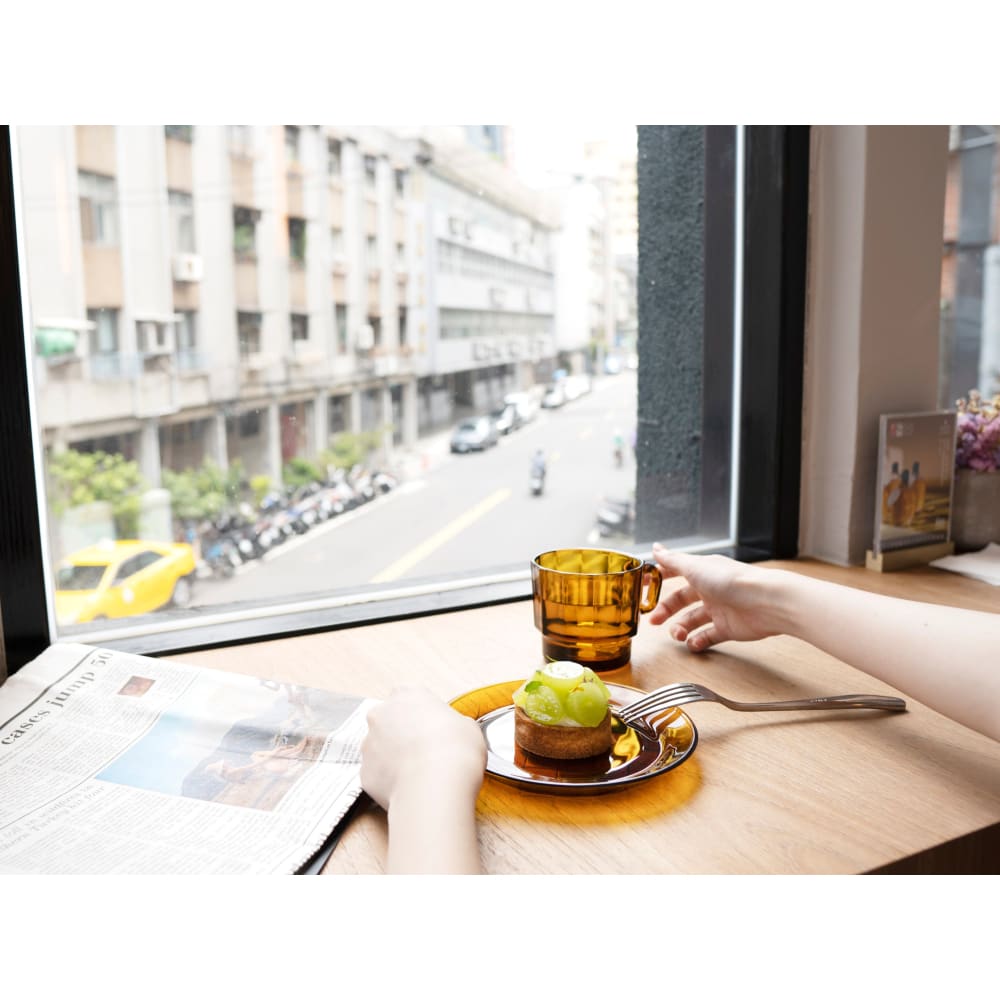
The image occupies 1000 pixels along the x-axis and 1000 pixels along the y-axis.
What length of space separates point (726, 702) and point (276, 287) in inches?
43.0

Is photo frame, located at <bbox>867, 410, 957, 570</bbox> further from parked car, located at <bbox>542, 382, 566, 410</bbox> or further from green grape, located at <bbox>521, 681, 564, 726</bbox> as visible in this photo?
green grape, located at <bbox>521, 681, 564, 726</bbox>

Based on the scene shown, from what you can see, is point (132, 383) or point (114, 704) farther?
point (132, 383)

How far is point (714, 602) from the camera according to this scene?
0.92 meters

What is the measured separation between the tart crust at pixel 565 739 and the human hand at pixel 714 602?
0.26 metres

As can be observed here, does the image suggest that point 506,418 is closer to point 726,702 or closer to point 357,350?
point 357,350

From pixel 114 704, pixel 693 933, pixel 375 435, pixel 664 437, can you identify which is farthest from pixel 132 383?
pixel 693 933

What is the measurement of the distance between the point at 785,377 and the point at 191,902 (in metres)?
1.03

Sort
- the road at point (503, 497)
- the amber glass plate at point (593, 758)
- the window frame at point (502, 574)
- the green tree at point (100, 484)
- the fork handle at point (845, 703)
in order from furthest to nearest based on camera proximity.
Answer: the road at point (503, 497)
the green tree at point (100, 484)
the window frame at point (502, 574)
the fork handle at point (845, 703)
the amber glass plate at point (593, 758)

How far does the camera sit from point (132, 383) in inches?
51.6

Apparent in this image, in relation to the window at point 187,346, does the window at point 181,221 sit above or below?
above

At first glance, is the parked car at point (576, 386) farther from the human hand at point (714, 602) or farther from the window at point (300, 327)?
the human hand at point (714, 602)

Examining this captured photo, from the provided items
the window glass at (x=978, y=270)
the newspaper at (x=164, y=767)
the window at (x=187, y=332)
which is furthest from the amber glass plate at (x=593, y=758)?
the window glass at (x=978, y=270)

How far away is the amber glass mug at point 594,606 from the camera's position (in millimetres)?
850
